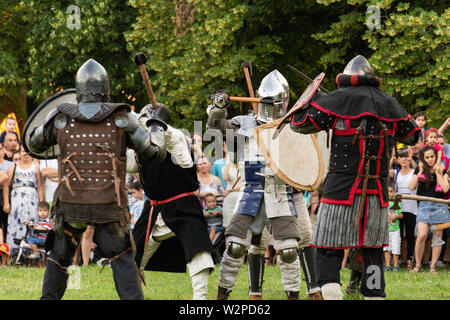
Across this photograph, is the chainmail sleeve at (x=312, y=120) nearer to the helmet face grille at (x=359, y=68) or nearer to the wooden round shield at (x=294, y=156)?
the helmet face grille at (x=359, y=68)

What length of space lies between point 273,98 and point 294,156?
55cm

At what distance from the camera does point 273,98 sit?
6.84 m

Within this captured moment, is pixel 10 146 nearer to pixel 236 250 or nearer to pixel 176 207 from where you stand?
pixel 176 207

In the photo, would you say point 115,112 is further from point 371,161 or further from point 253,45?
point 253,45

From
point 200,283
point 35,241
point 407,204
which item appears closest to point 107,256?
point 200,283

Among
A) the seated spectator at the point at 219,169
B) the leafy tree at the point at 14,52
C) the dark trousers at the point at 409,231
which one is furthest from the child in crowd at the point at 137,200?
the leafy tree at the point at 14,52

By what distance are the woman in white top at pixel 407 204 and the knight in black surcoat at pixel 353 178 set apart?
14.3 ft

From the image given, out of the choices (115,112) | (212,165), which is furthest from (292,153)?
(212,165)

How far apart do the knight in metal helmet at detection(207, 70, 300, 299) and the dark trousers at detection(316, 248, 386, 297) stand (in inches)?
40.3

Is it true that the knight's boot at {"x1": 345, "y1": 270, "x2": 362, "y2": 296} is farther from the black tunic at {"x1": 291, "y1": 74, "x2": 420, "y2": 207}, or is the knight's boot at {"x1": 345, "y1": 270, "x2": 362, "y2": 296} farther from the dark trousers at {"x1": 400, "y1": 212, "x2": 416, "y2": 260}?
the dark trousers at {"x1": 400, "y1": 212, "x2": 416, "y2": 260}

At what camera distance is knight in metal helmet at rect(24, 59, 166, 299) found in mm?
5125

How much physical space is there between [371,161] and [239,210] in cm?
143

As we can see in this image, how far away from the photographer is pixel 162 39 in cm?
1697

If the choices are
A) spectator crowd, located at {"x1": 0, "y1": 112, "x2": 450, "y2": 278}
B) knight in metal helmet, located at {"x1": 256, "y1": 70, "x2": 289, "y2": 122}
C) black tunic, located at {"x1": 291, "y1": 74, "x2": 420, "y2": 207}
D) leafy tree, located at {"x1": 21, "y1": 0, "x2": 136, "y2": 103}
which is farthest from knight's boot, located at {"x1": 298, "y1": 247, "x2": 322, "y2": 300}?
leafy tree, located at {"x1": 21, "y1": 0, "x2": 136, "y2": 103}
